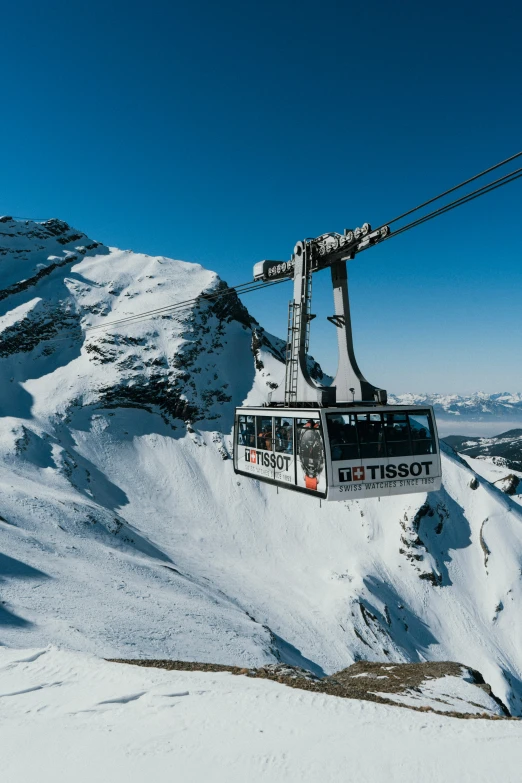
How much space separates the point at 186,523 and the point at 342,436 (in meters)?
49.5

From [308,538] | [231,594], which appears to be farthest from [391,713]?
[308,538]

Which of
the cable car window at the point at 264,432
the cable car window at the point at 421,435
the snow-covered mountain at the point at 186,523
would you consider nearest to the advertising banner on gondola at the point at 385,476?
the cable car window at the point at 421,435

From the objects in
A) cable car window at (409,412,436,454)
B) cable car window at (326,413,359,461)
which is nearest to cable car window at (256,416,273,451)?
cable car window at (326,413,359,461)

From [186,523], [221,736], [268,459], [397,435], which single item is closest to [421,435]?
[397,435]

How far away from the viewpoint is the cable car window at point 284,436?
47.5 feet

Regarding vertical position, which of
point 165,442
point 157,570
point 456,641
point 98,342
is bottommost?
point 456,641

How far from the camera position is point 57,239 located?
10444 centimetres

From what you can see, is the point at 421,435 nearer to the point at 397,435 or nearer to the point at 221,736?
the point at 397,435

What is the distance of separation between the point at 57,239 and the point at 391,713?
113713 millimetres

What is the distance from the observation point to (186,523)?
192 ft

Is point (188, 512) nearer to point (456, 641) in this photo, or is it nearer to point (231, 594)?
point (231, 594)

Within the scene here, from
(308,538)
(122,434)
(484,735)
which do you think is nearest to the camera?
(484,735)

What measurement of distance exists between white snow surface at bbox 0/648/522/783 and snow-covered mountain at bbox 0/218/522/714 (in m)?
8.63

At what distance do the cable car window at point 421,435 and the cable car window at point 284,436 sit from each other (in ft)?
12.1
